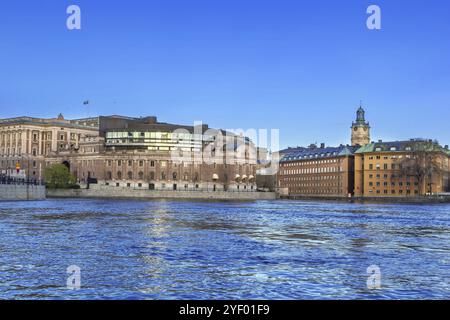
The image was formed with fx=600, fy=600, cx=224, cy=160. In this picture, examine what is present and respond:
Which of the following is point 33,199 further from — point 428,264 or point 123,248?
point 428,264

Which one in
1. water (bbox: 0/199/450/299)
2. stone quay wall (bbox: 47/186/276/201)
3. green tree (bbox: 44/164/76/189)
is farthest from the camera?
green tree (bbox: 44/164/76/189)

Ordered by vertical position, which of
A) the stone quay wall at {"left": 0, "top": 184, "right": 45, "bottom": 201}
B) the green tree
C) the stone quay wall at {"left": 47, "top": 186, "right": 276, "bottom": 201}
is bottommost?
the stone quay wall at {"left": 47, "top": 186, "right": 276, "bottom": 201}

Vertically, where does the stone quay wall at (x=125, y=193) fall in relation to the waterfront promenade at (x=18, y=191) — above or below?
below

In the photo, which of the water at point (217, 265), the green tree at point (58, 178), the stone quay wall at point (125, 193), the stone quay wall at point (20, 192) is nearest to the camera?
the water at point (217, 265)

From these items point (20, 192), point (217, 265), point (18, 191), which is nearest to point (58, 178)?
point (20, 192)

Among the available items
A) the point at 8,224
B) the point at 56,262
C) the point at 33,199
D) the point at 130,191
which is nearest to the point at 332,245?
the point at 56,262

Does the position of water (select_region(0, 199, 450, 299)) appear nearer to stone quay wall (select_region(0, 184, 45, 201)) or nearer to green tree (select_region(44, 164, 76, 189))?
stone quay wall (select_region(0, 184, 45, 201))

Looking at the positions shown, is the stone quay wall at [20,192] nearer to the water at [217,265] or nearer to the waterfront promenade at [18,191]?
the waterfront promenade at [18,191]

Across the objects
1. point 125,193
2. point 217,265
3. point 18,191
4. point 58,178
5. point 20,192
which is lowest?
point 125,193

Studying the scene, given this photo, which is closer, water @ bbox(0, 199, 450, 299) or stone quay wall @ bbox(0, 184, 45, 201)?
water @ bbox(0, 199, 450, 299)

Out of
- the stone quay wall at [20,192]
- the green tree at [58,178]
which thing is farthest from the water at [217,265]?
the green tree at [58,178]

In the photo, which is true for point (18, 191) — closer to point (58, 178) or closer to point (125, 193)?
point (125, 193)

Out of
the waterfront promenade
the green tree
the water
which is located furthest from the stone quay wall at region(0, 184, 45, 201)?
the water

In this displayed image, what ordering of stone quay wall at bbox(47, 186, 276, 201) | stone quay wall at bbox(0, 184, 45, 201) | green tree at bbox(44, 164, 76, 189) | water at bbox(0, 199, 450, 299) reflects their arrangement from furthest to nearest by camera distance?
green tree at bbox(44, 164, 76, 189) < stone quay wall at bbox(47, 186, 276, 201) < stone quay wall at bbox(0, 184, 45, 201) < water at bbox(0, 199, 450, 299)
